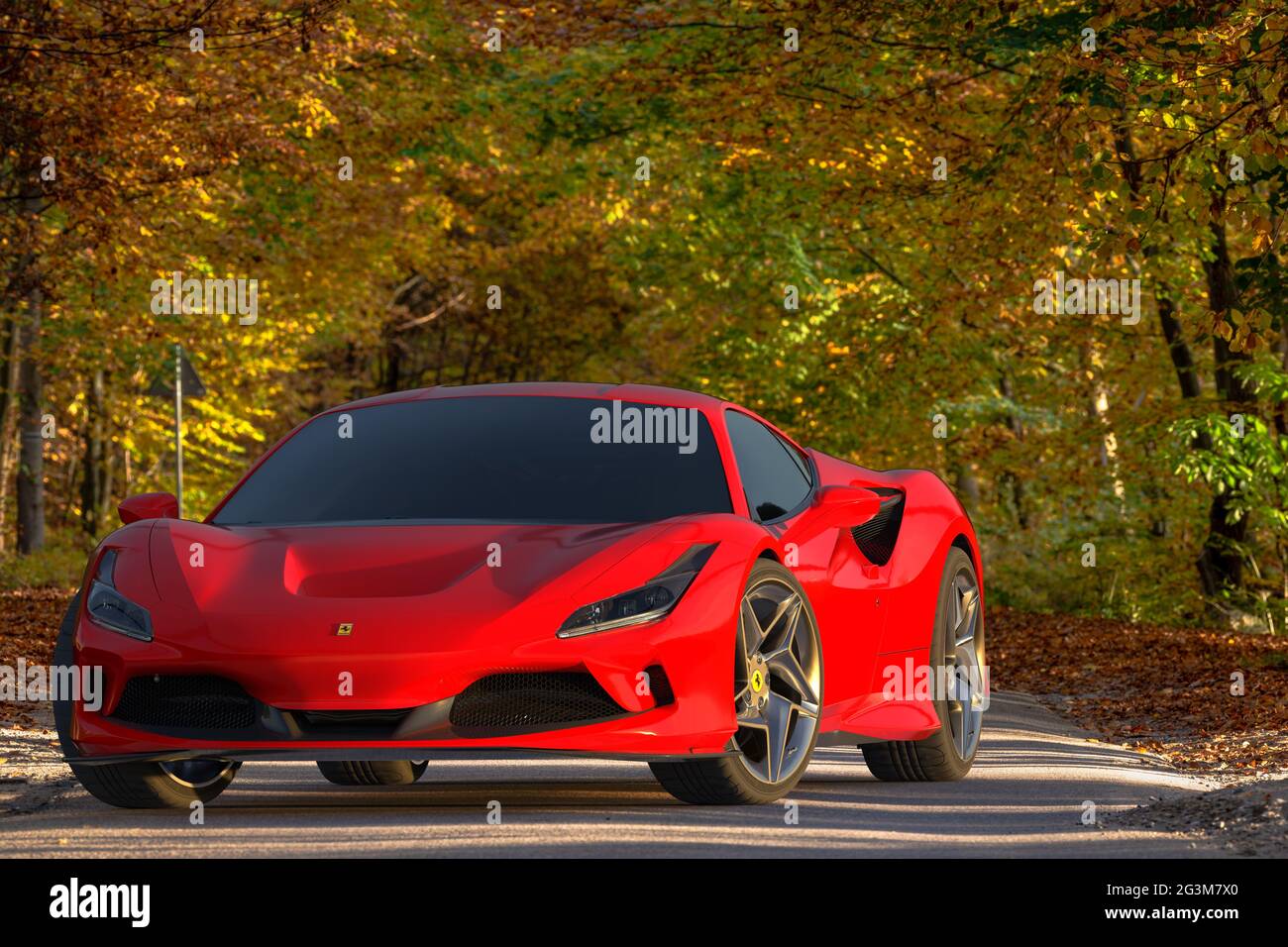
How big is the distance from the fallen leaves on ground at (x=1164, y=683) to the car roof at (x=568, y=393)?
359cm

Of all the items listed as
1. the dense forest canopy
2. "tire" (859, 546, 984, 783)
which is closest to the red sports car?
"tire" (859, 546, 984, 783)

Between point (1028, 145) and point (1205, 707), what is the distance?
4.12 meters

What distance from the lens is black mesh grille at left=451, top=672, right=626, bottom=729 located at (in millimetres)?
6664

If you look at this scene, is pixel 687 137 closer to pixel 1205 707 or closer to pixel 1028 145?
pixel 1028 145

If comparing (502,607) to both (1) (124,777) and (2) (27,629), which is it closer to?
(1) (124,777)

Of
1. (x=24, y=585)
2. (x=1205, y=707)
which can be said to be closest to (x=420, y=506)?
(x=1205, y=707)

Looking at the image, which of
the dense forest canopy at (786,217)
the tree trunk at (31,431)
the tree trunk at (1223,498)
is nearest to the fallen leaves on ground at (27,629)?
the dense forest canopy at (786,217)

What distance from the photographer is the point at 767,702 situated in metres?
7.40

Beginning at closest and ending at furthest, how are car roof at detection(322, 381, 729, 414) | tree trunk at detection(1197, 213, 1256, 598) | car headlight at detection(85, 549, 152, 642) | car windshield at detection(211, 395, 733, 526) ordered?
car headlight at detection(85, 549, 152, 642), car windshield at detection(211, 395, 733, 526), car roof at detection(322, 381, 729, 414), tree trunk at detection(1197, 213, 1256, 598)

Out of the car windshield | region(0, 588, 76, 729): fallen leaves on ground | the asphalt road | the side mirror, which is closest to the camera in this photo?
the asphalt road

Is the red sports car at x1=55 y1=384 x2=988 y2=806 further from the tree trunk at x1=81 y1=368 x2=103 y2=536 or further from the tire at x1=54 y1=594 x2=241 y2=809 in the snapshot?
the tree trunk at x1=81 y1=368 x2=103 y2=536

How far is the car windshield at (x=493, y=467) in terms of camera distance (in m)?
7.59

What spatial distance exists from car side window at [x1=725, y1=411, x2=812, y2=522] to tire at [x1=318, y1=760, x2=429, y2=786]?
197cm

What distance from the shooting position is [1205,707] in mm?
13125
